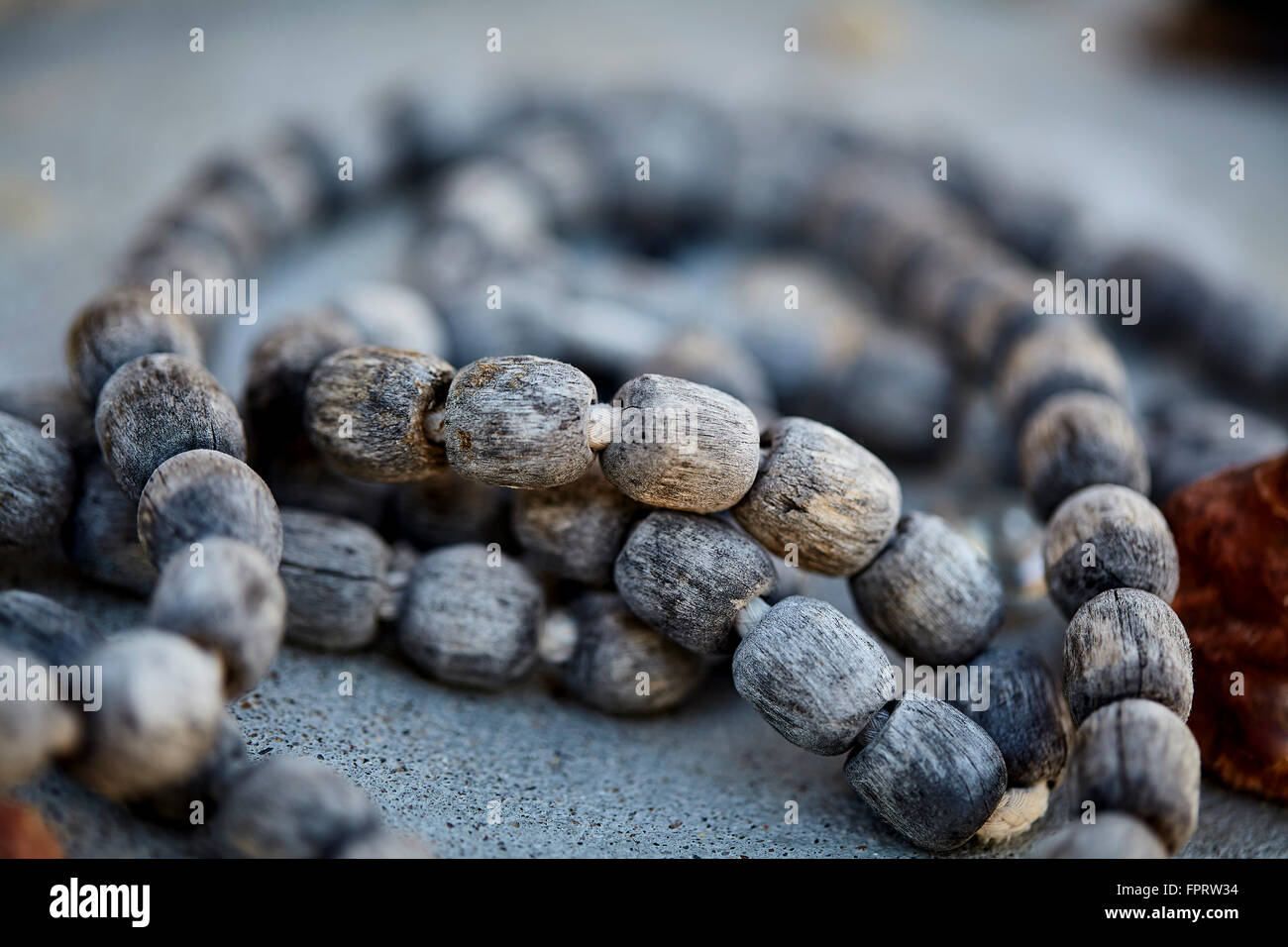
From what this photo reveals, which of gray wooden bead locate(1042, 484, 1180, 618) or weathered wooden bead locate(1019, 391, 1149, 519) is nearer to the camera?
gray wooden bead locate(1042, 484, 1180, 618)

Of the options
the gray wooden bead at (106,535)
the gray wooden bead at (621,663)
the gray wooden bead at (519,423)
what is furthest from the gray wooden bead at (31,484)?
the gray wooden bead at (621,663)

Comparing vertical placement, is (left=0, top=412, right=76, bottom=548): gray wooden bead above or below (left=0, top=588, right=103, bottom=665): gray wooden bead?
above

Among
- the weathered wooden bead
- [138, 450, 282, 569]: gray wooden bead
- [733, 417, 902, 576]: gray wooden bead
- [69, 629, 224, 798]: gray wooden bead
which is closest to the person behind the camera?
[69, 629, 224, 798]: gray wooden bead

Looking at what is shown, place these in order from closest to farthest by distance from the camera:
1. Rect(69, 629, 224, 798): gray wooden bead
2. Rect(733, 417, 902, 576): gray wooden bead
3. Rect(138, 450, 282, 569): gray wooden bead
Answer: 1. Rect(69, 629, 224, 798): gray wooden bead
2. Rect(138, 450, 282, 569): gray wooden bead
3. Rect(733, 417, 902, 576): gray wooden bead

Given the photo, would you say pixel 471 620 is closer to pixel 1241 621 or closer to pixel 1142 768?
pixel 1142 768

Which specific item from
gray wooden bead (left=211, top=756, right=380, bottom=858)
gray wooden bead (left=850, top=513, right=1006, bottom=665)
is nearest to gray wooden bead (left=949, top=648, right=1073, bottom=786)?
gray wooden bead (left=850, top=513, right=1006, bottom=665)

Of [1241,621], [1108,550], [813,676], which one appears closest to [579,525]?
[813,676]

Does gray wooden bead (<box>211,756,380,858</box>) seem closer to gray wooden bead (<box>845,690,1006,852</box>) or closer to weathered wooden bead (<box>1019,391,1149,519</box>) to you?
gray wooden bead (<box>845,690,1006,852</box>)
